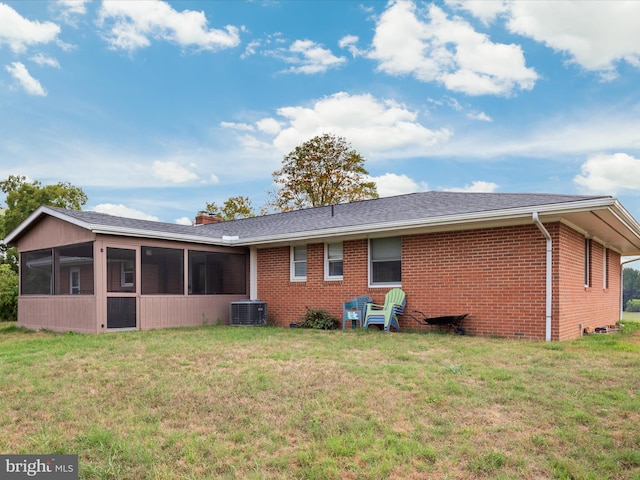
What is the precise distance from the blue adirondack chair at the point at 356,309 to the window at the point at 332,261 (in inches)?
40.0

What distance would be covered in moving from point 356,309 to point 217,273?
4744mm

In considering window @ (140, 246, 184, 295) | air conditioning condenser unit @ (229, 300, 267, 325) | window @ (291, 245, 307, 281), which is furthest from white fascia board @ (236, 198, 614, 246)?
window @ (140, 246, 184, 295)

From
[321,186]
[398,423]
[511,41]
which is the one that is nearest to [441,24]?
[511,41]

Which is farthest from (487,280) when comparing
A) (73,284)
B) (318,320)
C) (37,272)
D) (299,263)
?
(37,272)

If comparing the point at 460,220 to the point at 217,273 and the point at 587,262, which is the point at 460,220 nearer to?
the point at 587,262

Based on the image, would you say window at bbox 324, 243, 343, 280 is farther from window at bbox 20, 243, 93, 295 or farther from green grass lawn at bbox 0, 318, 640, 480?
window at bbox 20, 243, 93, 295

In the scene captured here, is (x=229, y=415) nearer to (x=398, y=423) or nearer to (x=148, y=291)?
(x=398, y=423)

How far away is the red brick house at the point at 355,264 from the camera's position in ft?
30.2

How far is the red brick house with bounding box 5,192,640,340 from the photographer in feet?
30.2

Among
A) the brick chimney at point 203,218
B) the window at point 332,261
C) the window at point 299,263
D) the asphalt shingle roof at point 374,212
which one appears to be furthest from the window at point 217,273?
the brick chimney at point 203,218

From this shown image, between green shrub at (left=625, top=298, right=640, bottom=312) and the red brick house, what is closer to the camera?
the red brick house

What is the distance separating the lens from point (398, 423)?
4.27 m

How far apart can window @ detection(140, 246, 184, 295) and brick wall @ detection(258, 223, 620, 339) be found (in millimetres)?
3634

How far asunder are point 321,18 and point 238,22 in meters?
2.28
